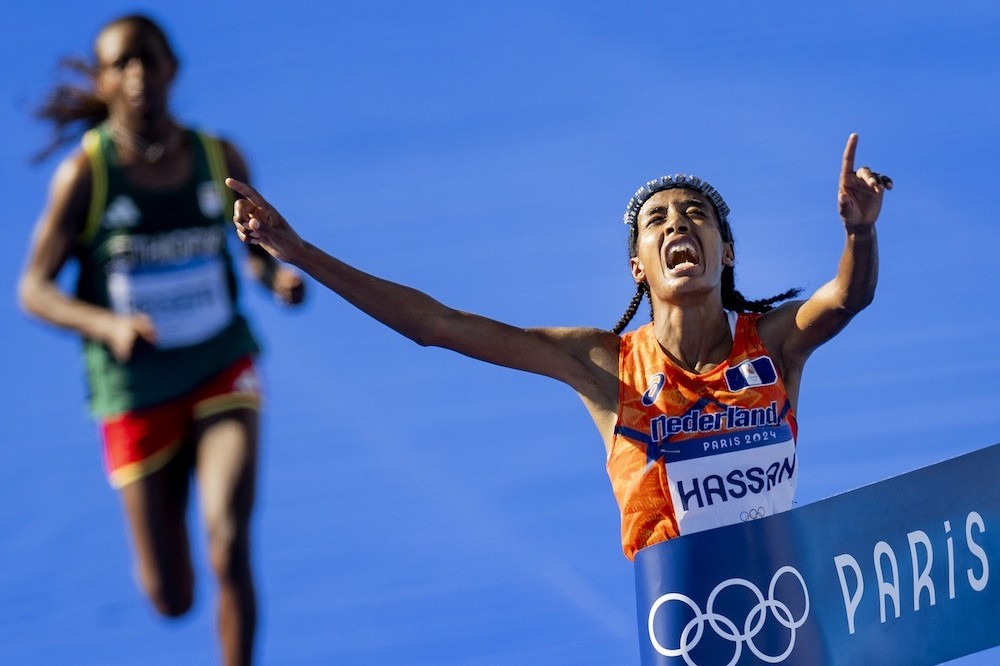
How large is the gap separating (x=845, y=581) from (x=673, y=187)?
1556 mm

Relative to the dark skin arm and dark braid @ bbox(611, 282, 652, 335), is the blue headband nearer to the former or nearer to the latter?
dark braid @ bbox(611, 282, 652, 335)

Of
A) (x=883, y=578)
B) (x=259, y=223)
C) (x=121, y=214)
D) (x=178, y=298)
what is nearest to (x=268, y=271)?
(x=259, y=223)

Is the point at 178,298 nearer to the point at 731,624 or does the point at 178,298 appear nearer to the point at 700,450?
the point at 700,450

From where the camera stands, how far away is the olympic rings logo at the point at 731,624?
17.1ft

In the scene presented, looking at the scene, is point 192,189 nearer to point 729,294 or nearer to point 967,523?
point 729,294

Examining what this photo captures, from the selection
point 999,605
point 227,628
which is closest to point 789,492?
point 999,605

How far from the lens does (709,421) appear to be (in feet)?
18.3

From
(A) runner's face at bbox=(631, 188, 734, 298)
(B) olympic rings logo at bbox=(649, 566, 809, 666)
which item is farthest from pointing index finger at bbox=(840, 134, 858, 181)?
(B) olympic rings logo at bbox=(649, 566, 809, 666)

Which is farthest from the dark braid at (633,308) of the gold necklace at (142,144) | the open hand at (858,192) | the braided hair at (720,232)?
the gold necklace at (142,144)

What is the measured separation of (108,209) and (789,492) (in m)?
2.37

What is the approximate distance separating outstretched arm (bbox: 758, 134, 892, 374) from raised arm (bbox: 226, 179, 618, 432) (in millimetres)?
593

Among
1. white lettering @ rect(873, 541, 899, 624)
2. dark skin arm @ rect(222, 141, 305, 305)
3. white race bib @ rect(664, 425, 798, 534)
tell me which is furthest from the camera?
white race bib @ rect(664, 425, 798, 534)

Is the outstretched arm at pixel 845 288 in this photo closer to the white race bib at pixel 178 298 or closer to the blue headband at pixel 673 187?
the blue headband at pixel 673 187

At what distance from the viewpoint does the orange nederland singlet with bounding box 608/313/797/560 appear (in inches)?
217
